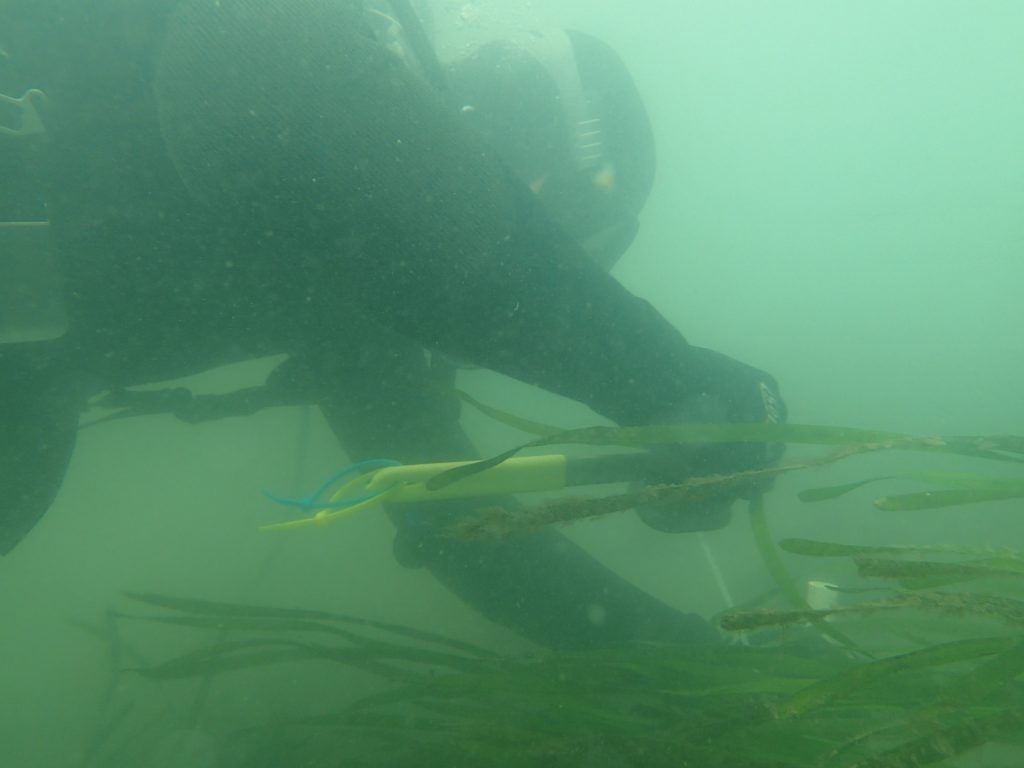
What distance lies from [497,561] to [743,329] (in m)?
29.1

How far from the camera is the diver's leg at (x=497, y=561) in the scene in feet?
6.10

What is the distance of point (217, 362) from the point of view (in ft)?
5.13

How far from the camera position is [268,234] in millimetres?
1034

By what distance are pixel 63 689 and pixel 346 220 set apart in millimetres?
4543

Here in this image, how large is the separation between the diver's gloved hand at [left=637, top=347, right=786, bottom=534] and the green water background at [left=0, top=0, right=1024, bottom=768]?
3.79 feet

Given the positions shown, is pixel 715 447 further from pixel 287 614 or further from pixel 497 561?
pixel 287 614

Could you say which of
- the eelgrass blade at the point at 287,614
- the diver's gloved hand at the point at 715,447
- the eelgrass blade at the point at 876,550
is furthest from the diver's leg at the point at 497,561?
the eelgrass blade at the point at 876,550

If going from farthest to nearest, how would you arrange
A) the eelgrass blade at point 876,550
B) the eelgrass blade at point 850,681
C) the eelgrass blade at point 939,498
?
the eelgrass blade at point 939,498, the eelgrass blade at point 876,550, the eelgrass blade at point 850,681

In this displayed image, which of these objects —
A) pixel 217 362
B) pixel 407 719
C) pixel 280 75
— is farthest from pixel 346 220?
pixel 407 719

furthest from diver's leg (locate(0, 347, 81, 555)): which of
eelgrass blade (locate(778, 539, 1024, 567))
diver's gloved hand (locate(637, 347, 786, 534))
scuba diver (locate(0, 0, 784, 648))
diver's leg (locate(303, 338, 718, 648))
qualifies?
eelgrass blade (locate(778, 539, 1024, 567))

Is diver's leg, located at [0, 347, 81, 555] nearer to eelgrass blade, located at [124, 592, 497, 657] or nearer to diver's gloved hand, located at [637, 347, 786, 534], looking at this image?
eelgrass blade, located at [124, 592, 497, 657]

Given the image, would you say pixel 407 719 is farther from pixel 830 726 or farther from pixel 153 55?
pixel 153 55

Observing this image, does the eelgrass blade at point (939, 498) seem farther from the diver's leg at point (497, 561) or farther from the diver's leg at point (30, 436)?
the diver's leg at point (30, 436)

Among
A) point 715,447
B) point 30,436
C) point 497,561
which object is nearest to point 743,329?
point 497,561
